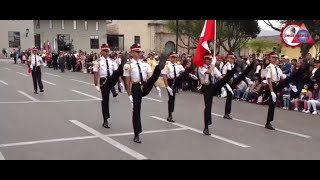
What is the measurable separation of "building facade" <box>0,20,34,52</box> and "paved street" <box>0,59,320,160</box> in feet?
141

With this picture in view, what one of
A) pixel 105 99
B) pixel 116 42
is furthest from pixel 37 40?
pixel 105 99

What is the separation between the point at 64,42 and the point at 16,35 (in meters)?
6.98

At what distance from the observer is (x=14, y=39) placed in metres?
55.7

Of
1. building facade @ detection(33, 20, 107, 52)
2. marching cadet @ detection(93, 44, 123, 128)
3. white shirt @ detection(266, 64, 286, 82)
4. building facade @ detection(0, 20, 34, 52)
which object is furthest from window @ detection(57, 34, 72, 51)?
white shirt @ detection(266, 64, 286, 82)

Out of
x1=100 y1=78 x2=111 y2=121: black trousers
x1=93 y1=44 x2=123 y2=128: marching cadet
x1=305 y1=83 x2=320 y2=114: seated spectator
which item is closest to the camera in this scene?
x1=100 y1=78 x2=111 y2=121: black trousers

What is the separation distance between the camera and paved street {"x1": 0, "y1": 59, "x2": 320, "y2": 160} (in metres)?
7.69

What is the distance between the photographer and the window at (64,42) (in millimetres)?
A: 59094

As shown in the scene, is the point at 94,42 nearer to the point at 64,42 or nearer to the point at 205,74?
the point at 64,42

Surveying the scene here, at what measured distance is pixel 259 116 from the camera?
12.6 m

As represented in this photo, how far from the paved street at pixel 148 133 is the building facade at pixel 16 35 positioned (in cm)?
4303

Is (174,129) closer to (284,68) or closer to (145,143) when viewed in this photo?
(145,143)

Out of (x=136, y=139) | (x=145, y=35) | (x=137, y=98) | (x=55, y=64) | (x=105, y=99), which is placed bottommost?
(x=136, y=139)

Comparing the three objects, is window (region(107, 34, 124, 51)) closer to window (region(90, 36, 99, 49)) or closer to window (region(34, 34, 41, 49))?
window (region(90, 36, 99, 49))
